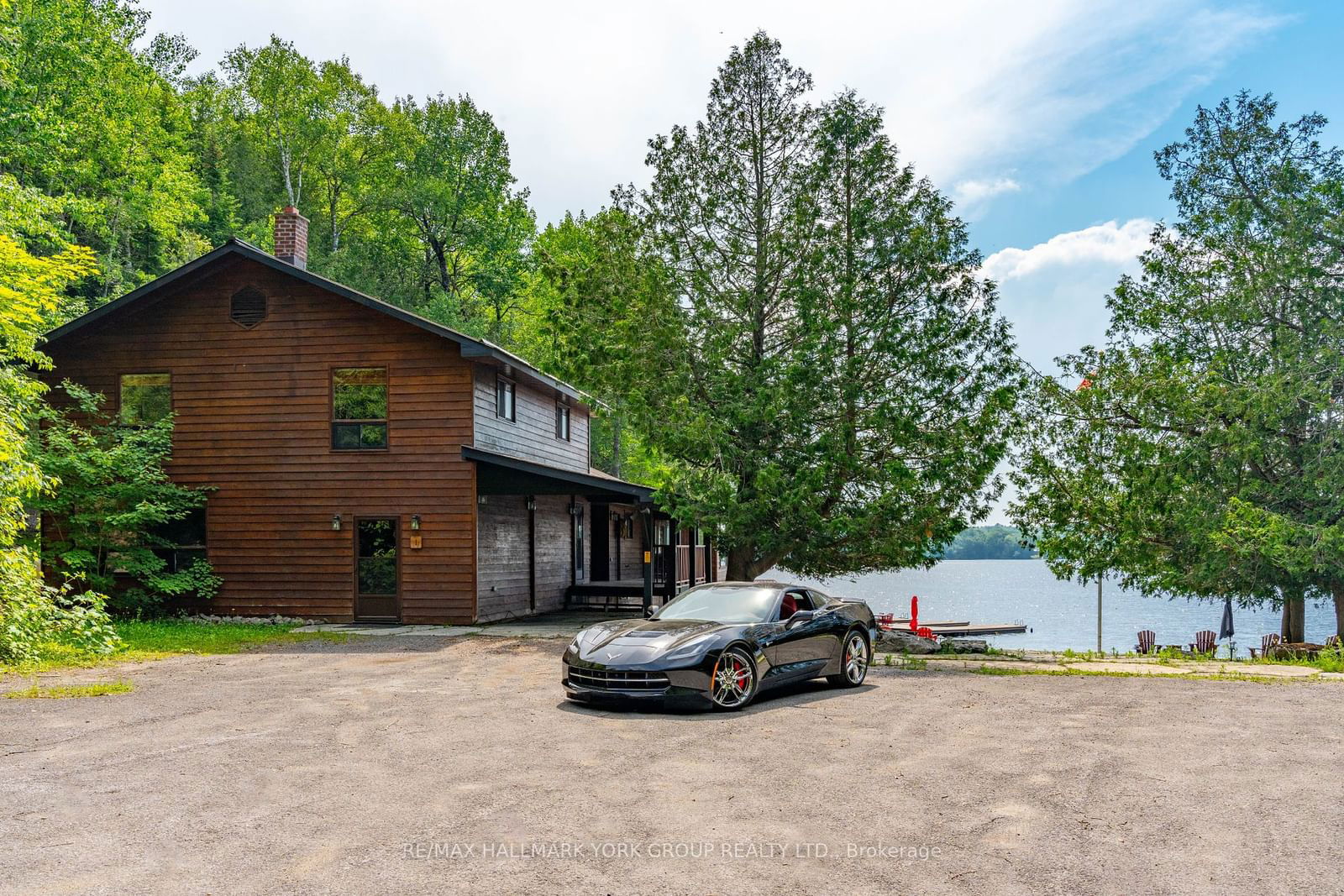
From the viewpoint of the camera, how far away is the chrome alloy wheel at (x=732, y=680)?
957cm

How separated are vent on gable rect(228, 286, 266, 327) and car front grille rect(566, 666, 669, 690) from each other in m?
13.7

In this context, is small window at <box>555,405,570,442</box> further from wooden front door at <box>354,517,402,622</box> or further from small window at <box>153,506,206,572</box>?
small window at <box>153,506,206,572</box>

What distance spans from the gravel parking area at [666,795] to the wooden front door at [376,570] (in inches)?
348

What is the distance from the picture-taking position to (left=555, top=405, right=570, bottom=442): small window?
26.4 metres

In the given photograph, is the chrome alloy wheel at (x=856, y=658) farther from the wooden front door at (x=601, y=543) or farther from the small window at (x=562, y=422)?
the wooden front door at (x=601, y=543)

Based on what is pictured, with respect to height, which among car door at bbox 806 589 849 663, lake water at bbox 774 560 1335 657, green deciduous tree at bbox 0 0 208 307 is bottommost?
lake water at bbox 774 560 1335 657

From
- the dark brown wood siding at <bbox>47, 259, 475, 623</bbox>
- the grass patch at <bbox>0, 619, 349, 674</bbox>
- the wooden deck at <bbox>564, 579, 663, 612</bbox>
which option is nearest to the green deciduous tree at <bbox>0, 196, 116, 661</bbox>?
the grass patch at <bbox>0, 619, 349, 674</bbox>

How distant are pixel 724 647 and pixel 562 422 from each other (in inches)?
702

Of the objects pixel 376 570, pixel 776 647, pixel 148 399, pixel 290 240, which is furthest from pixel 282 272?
pixel 776 647

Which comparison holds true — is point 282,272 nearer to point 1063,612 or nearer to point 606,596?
point 606,596

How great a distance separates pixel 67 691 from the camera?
36.5 ft

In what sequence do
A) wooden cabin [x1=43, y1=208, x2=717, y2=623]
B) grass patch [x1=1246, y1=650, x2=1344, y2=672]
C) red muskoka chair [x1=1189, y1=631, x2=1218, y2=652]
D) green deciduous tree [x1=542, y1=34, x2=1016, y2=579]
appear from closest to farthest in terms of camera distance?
grass patch [x1=1246, y1=650, x2=1344, y2=672] < green deciduous tree [x1=542, y1=34, x2=1016, y2=579] < wooden cabin [x1=43, y1=208, x2=717, y2=623] < red muskoka chair [x1=1189, y1=631, x2=1218, y2=652]

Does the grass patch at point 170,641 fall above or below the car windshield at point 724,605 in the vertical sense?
below

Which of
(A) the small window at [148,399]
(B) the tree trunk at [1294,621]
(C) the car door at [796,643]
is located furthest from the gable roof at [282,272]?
(B) the tree trunk at [1294,621]
